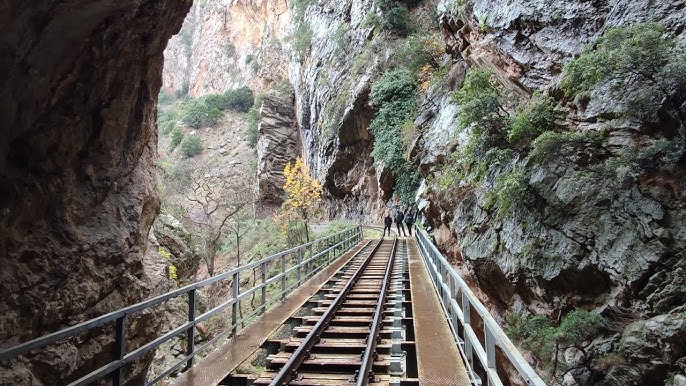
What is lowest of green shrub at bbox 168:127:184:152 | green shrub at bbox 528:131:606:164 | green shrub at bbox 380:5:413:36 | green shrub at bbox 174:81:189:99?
green shrub at bbox 528:131:606:164

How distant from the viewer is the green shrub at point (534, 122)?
9.64 meters

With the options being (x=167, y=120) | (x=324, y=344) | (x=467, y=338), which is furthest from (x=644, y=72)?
(x=167, y=120)

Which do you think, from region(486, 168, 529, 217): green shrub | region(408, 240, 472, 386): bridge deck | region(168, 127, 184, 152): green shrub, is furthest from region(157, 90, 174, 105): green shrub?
region(486, 168, 529, 217): green shrub

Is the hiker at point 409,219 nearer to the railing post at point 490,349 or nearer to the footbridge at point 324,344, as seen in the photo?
the footbridge at point 324,344

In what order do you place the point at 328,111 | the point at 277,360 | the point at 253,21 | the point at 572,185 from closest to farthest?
1. the point at 277,360
2. the point at 572,185
3. the point at 328,111
4. the point at 253,21

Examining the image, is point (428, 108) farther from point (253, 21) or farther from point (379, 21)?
point (253, 21)

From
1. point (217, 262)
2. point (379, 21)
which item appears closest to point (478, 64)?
point (379, 21)

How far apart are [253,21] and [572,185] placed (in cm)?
6369

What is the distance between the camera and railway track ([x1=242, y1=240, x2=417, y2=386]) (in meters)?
4.76

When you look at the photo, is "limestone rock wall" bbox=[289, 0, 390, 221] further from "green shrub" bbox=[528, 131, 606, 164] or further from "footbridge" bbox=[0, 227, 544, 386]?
"footbridge" bbox=[0, 227, 544, 386]

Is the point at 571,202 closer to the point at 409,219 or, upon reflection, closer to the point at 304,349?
the point at 304,349

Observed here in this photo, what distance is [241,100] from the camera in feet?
201

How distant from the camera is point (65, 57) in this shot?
4656mm

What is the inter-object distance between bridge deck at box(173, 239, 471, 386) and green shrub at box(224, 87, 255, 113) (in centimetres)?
5581
